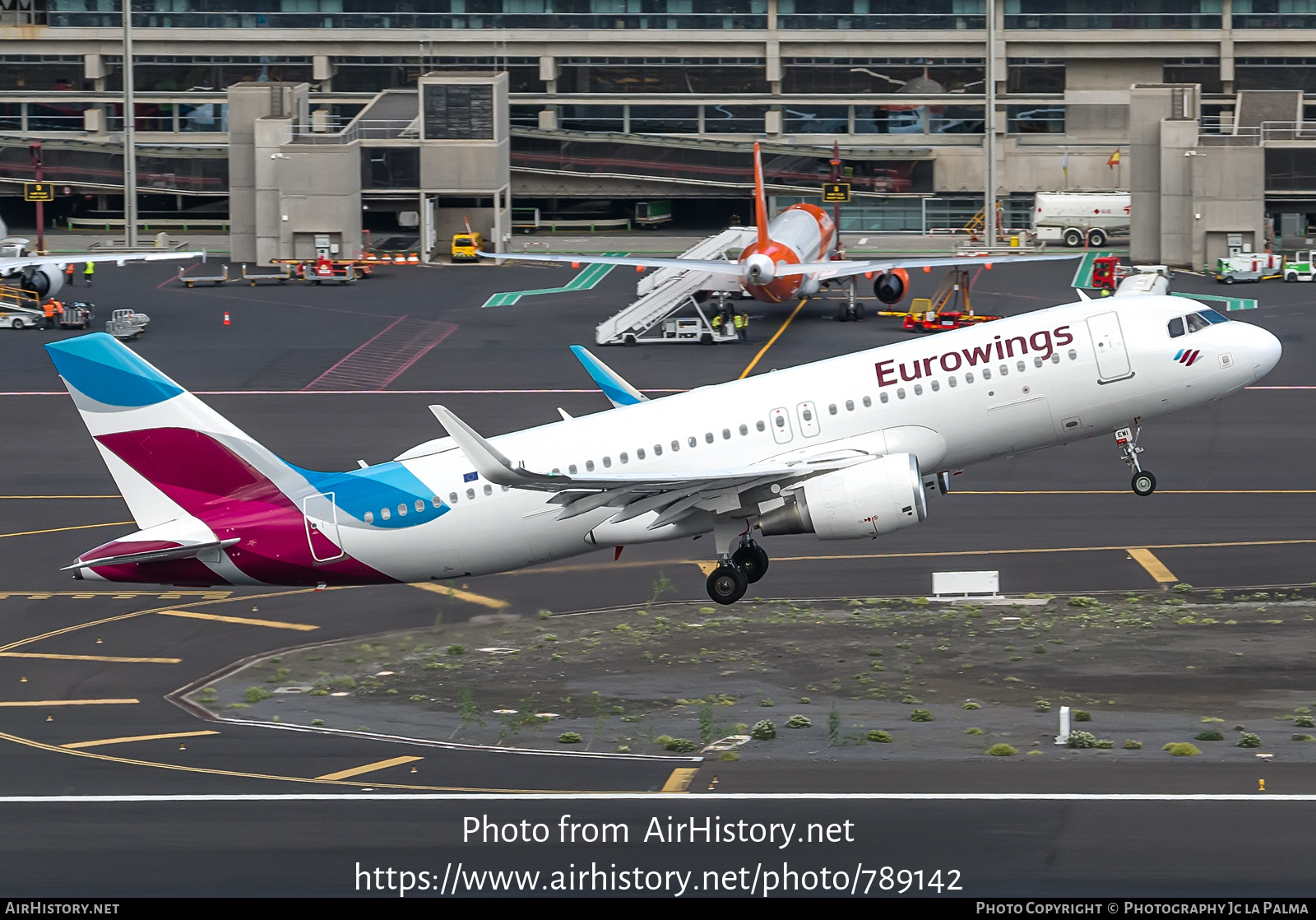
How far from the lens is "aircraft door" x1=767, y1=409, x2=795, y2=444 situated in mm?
46688

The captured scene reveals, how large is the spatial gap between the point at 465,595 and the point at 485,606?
1.43m

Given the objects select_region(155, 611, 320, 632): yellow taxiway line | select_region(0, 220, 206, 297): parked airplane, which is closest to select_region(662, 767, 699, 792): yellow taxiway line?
select_region(155, 611, 320, 632): yellow taxiway line

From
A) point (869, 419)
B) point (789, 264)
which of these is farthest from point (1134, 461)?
point (789, 264)

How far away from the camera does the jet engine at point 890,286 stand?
104688 mm

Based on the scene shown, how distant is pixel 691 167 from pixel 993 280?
118 ft

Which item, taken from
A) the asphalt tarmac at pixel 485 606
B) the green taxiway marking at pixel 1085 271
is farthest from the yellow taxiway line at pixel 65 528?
the green taxiway marking at pixel 1085 271

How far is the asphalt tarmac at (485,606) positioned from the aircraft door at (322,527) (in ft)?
11.5

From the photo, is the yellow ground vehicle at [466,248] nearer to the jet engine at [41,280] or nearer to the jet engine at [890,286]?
the jet engine at [41,280]

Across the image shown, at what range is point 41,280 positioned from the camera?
106 m

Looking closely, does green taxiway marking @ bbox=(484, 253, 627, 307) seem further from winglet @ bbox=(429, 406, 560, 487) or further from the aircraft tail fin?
winglet @ bbox=(429, 406, 560, 487)

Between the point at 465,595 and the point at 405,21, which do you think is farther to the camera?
the point at 405,21

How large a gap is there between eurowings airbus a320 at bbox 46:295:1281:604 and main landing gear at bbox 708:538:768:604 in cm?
10

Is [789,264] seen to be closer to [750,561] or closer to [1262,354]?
[750,561]

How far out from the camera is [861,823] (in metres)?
34.0
